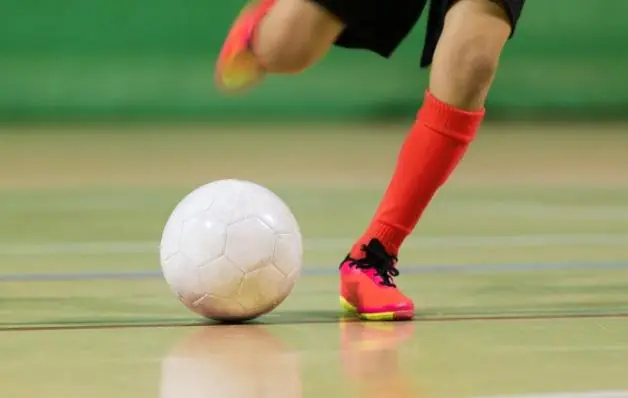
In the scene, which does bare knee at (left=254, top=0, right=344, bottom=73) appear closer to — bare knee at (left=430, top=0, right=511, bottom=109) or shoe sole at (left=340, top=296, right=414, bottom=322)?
bare knee at (left=430, top=0, right=511, bottom=109)

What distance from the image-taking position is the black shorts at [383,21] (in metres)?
3.03

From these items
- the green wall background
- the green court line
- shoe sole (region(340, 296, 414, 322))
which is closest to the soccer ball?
the green court line

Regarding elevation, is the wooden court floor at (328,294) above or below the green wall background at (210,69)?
below

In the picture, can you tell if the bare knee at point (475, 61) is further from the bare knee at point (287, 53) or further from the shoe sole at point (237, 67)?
the shoe sole at point (237, 67)

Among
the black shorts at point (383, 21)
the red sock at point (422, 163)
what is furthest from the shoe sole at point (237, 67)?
the red sock at point (422, 163)

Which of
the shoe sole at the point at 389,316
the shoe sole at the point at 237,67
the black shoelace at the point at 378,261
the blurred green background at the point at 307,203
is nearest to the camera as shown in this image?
the blurred green background at the point at 307,203

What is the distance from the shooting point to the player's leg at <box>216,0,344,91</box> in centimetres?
308

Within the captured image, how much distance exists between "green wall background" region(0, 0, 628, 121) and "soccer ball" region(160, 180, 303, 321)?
727 centimetres

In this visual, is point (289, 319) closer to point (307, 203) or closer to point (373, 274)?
point (373, 274)

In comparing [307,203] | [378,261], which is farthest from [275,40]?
[307,203]

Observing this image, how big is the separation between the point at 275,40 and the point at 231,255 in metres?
0.58

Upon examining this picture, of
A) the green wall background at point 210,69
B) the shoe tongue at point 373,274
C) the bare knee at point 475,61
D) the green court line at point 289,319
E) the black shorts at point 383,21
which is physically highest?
the green wall background at point 210,69

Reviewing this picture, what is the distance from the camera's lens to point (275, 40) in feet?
10.3

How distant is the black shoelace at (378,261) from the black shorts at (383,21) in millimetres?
415
